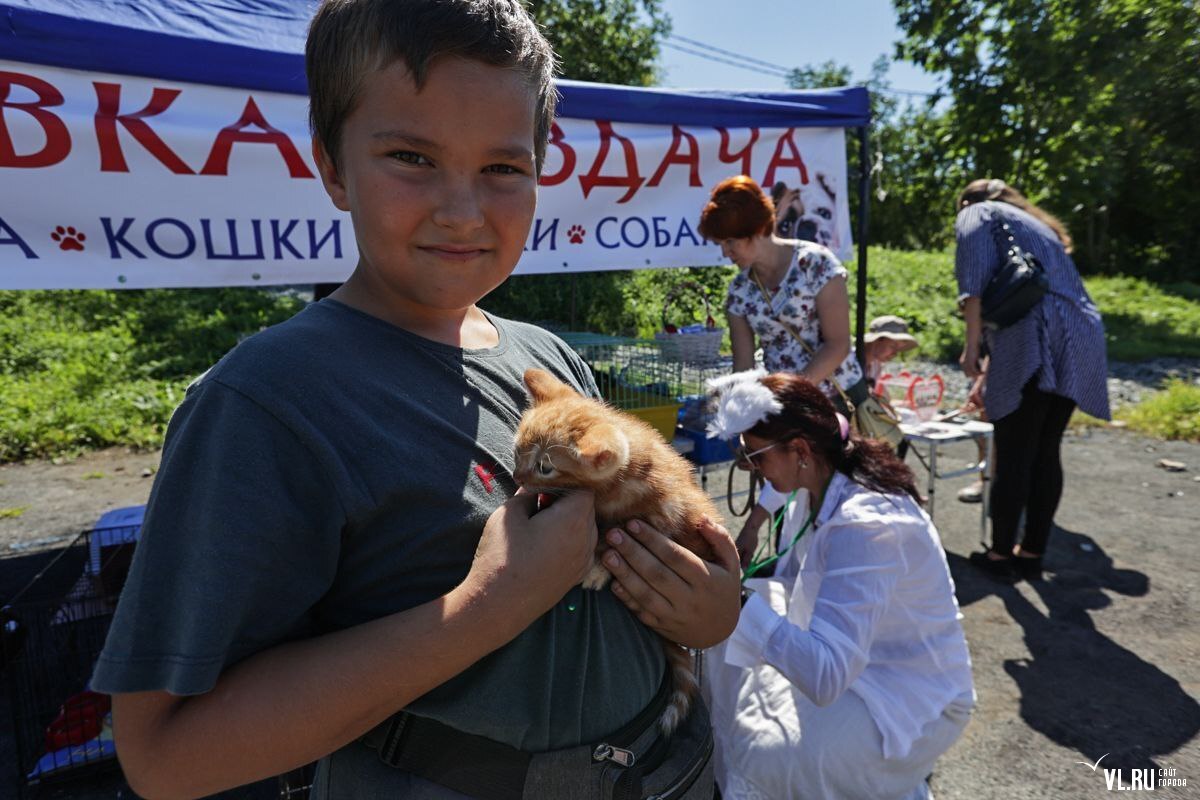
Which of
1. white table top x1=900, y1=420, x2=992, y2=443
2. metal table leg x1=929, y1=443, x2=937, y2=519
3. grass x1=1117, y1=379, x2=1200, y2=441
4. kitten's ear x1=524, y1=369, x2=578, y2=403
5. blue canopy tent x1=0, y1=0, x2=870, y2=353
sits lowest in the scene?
grass x1=1117, y1=379, x2=1200, y2=441

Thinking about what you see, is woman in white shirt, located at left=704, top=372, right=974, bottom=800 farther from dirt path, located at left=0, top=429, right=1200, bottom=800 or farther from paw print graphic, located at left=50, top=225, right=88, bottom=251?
paw print graphic, located at left=50, top=225, right=88, bottom=251

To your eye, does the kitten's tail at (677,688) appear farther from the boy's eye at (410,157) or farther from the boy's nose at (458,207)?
the boy's eye at (410,157)

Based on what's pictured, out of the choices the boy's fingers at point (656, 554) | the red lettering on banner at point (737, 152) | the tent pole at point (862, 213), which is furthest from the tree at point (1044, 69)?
the boy's fingers at point (656, 554)

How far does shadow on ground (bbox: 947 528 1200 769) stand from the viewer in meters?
3.38

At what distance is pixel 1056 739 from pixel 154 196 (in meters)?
4.97

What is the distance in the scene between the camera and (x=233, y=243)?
11.2 ft

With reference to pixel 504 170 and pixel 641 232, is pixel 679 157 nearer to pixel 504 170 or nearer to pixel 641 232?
pixel 641 232

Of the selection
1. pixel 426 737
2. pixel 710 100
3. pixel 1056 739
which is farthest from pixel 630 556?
pixel 710 100

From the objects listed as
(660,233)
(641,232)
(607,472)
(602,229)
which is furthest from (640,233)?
(607,472)

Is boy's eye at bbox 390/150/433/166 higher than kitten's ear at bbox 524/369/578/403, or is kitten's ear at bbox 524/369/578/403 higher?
boy's eye at bbox 390/150/433/166

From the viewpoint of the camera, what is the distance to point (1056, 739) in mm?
3381

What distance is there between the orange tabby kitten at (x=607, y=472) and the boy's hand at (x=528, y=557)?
0.12m

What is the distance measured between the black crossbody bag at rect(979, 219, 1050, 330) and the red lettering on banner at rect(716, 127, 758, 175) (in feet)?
5.93

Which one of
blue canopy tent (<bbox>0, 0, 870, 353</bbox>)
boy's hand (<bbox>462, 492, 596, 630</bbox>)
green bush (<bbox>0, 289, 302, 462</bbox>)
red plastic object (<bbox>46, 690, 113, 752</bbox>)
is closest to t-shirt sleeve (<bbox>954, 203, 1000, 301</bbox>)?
blue canopy tent (<bbox>0, 0, 870, 353</bbox>)
